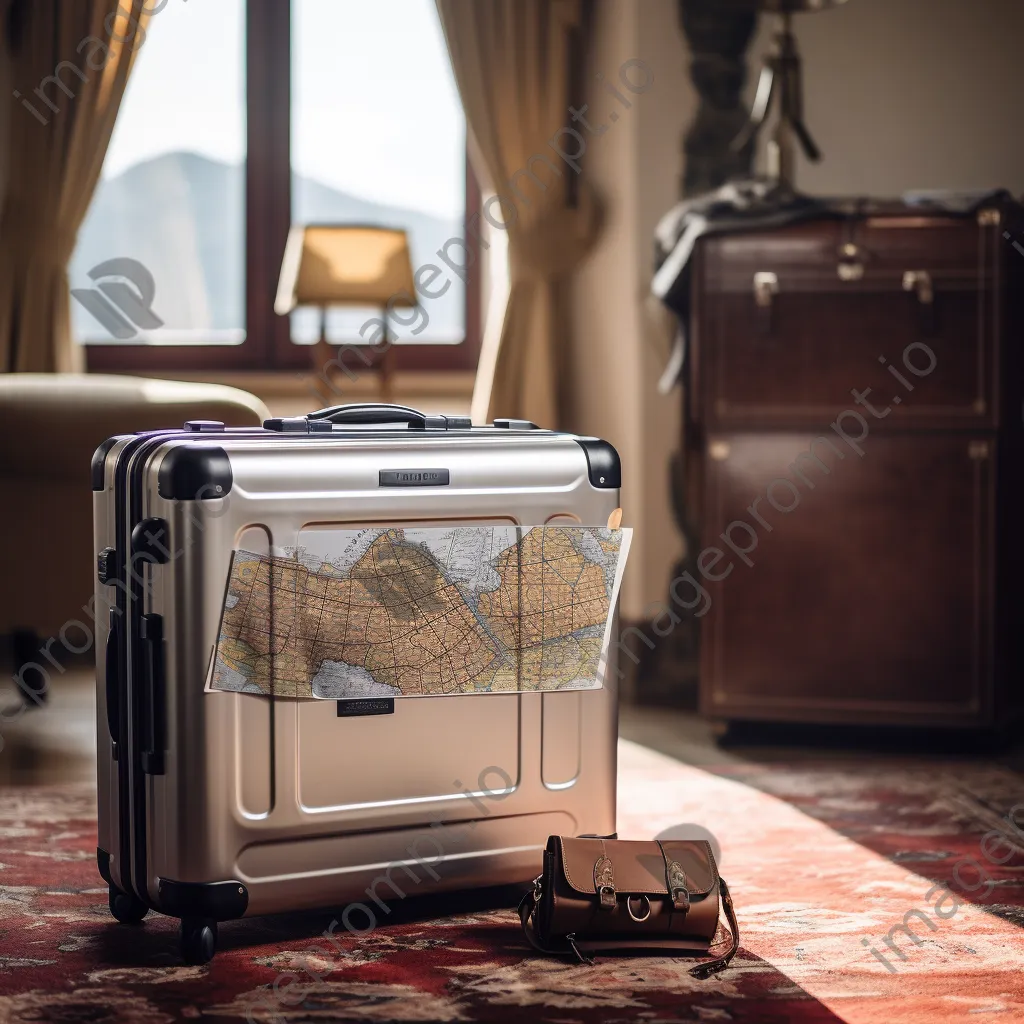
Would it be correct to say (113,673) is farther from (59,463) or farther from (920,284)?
(920,284)

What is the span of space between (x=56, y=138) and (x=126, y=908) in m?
3.02

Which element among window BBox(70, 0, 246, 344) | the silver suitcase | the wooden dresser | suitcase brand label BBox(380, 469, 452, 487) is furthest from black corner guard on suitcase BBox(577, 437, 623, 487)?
window BBox(70, 0, 246, 344)

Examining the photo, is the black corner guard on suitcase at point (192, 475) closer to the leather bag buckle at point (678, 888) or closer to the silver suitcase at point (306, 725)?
the silver suitcase at point (306, 725)

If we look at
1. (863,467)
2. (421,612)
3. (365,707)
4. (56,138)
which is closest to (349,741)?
(365,707)

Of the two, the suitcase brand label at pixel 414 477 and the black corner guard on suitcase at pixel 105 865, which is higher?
the suitcase brand label at pixel 414 477

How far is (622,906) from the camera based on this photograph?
1668mm

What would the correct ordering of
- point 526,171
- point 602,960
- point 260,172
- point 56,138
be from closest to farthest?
point 602,960 < point 526,171 < point 56,138 < point 260,172

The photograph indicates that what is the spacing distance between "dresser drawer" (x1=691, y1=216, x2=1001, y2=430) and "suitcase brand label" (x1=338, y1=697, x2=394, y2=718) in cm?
140

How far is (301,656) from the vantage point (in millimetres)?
1657

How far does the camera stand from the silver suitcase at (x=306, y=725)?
1603 millimetres

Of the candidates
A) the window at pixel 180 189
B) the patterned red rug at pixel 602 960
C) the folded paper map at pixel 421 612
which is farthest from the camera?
the window at pixel 180 189

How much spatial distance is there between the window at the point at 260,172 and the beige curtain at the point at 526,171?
49 centimetres

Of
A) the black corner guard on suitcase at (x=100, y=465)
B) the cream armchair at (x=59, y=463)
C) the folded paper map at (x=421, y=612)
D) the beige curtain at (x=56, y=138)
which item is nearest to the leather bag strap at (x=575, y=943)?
the folded paper map at (x=421, y=612)

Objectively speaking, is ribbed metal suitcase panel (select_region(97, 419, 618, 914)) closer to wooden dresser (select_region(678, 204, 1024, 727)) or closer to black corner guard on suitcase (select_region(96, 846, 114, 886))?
black corner guard on suitcase (select_region(96, 846, 114, 886))
